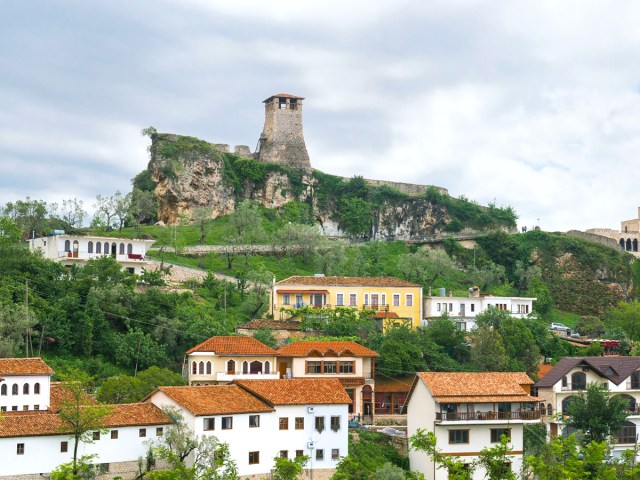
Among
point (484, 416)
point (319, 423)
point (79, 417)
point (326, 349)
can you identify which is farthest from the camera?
point (326, 349)

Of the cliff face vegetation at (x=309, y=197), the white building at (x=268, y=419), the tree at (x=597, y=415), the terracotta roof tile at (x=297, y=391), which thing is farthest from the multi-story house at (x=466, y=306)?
the cliff face vegetation at (x=309, y=197)

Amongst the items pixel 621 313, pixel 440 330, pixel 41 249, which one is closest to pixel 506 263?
pixel 621 313

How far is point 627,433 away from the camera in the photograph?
6688 cm

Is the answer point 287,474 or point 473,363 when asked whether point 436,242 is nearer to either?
point 473,363

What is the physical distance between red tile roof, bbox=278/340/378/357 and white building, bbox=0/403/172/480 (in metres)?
16.3

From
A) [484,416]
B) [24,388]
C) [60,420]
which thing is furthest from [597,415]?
[24,388]

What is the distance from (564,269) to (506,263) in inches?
296

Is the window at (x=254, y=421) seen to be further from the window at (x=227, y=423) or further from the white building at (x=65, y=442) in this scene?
the white building at (x=65, y=442)

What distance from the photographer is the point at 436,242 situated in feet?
408

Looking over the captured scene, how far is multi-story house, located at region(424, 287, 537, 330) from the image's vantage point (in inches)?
3529

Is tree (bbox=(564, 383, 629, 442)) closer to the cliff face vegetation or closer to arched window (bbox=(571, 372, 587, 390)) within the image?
arched window (bbox=(571, 372, 587, 390))

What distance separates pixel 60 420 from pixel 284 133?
266 ft

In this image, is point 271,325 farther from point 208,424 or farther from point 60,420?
point 60,420

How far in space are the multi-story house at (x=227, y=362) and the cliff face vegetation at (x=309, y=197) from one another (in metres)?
47.3
